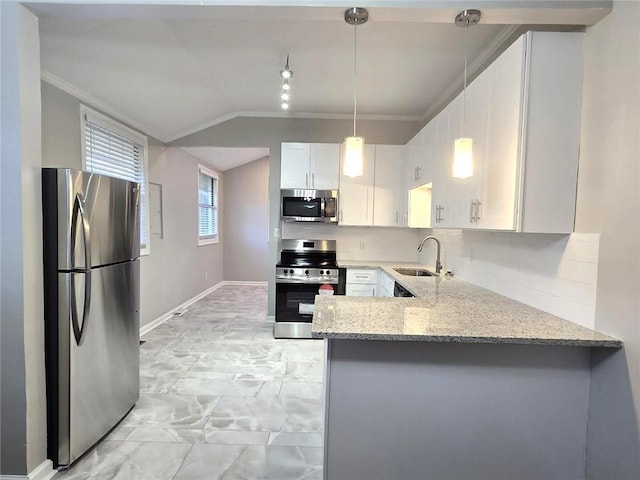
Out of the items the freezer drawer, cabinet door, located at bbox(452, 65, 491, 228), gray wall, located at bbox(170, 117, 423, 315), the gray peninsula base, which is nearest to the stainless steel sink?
cabinet door, located at bbox(452, 65, 491, 228)

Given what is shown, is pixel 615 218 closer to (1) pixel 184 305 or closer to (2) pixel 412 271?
(2) pixel 412 271

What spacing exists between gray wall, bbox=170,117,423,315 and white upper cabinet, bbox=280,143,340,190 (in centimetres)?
28

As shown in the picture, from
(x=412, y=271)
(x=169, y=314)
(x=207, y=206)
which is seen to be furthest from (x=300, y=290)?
(x=207, y=206)

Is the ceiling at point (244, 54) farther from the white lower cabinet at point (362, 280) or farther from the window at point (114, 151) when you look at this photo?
the white lower cabinet at point (362, 280)

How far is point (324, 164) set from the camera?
3902 mm

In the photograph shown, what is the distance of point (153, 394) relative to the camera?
254 centimetres

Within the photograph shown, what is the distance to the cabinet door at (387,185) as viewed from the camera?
3924 mm

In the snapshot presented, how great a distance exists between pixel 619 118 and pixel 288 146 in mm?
3101

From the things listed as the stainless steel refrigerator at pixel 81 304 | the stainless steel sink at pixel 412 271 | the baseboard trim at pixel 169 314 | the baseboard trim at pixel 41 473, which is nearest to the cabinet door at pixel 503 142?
the stainless steel sink at pixel 412 271

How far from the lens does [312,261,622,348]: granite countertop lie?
131cm

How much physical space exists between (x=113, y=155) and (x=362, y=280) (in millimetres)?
2983

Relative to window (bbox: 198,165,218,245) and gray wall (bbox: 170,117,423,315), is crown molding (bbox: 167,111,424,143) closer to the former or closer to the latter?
gray wall (bbox: 170,117,423,315)

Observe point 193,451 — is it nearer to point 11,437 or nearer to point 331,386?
point 11,437

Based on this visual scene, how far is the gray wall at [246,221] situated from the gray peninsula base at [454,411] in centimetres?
598
